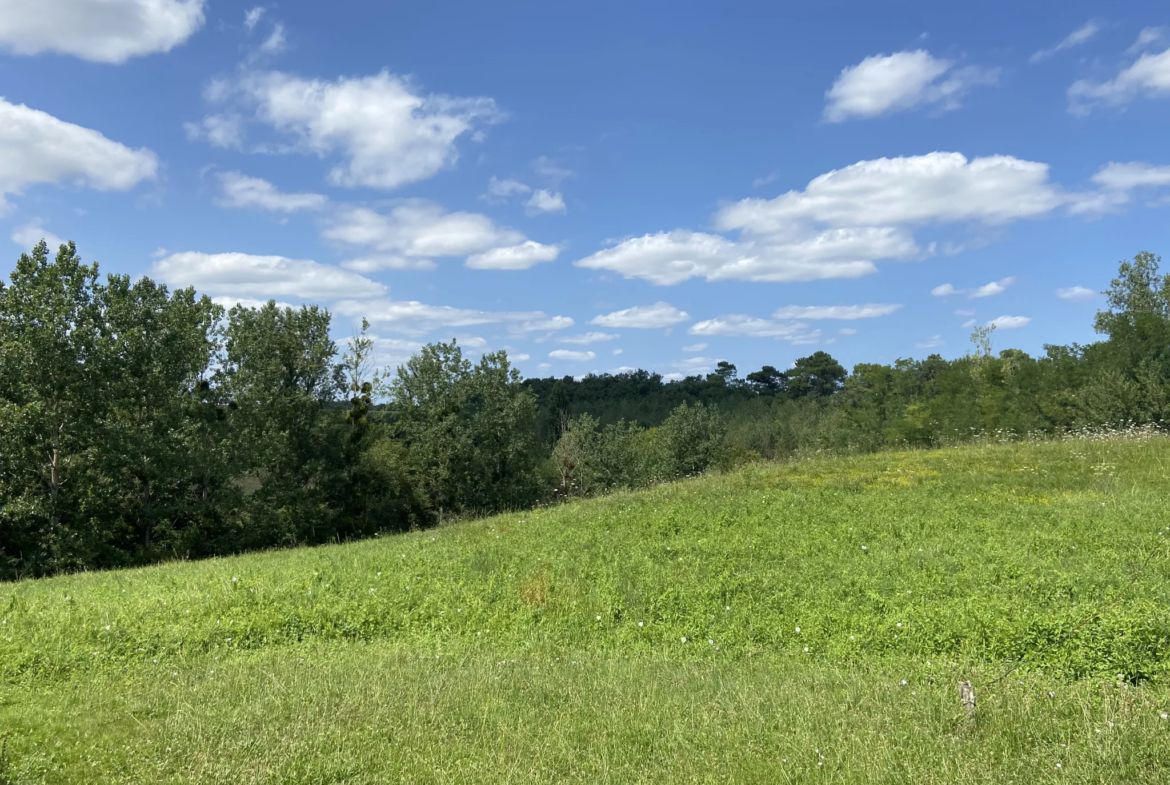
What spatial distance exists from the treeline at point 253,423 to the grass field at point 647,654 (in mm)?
12086

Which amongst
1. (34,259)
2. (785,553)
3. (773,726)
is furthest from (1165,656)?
(34,259)

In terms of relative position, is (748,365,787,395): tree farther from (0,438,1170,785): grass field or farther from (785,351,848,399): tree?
(0,438,1170,785): grass field

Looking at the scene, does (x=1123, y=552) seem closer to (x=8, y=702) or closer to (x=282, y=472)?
(x=8, y=702)

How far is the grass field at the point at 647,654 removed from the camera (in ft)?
14.7

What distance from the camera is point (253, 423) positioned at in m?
31.4

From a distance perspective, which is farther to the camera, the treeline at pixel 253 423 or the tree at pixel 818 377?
the tree at pixel 818 377

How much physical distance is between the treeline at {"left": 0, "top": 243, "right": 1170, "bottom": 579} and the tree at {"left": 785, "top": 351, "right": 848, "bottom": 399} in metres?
90.0

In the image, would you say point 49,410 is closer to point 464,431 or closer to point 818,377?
point 464,431

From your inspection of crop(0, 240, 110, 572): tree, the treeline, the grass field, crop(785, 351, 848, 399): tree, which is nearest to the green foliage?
the treeline

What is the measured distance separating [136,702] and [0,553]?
72.0ft

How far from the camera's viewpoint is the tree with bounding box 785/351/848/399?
150750mm

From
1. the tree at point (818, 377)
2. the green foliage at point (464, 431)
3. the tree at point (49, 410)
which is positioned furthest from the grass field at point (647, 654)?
the tree at point (818, 377)

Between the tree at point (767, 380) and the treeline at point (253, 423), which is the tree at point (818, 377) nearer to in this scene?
the tree at point (767, 380)

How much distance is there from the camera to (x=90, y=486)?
24.2 meters
